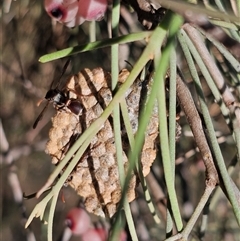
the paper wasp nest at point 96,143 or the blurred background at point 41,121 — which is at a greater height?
the paper wasp nest at point 96,143

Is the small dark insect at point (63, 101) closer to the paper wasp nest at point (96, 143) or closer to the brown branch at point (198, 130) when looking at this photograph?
the paper wasp nest at point (96, 143)

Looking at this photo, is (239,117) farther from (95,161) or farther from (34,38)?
(34,38)

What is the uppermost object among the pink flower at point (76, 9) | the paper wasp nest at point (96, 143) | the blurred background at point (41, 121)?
the pink flower at point (76, 9)

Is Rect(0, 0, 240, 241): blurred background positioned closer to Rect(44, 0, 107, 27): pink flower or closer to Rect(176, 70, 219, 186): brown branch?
Rect(44, 0, 107, 27): pink flower

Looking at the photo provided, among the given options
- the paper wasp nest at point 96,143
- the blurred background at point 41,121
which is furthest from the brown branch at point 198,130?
the blurred background at point 41,121

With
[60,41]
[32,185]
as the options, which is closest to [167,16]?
[60,41]

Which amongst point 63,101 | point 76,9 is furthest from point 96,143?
point 76,9

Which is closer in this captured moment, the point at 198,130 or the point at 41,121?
the point at 198,130

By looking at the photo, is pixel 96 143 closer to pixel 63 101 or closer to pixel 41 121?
pixel 63 101
